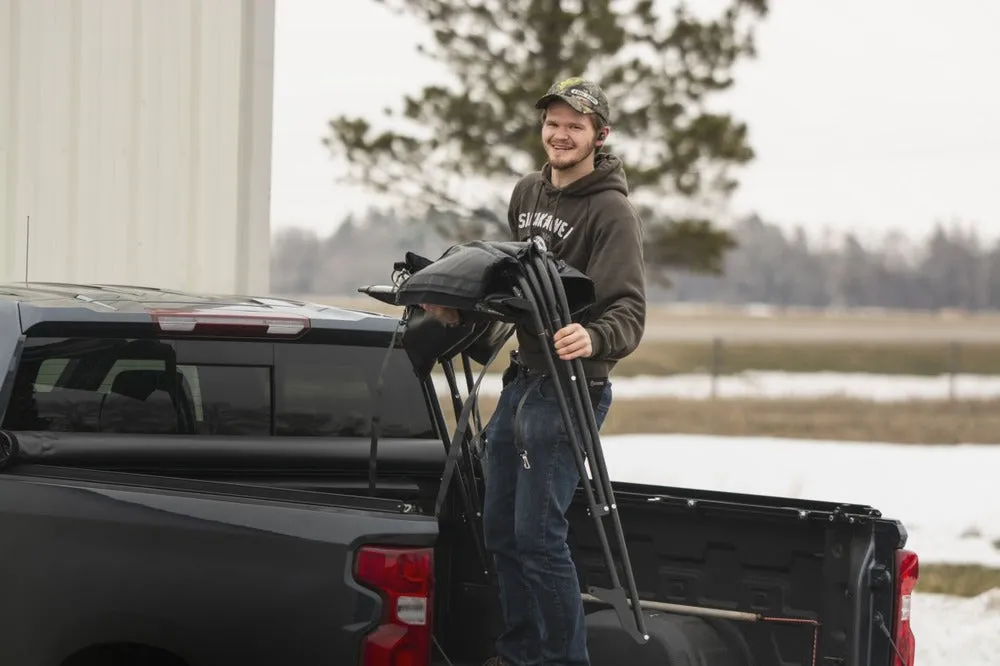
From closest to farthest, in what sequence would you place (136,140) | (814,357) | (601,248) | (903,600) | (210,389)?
(903,600) → (601,248) → (210,389) → (136,140) → (814,357)

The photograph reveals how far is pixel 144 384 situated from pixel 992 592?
6579mm

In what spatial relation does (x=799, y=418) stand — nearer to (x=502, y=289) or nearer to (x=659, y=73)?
(x=659, y=73)

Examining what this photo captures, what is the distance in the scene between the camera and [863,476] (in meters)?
19.2

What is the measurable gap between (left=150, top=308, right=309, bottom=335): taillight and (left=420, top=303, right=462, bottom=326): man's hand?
42cm

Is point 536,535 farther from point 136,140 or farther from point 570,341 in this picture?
point 136,140

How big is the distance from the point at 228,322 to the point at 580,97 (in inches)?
46.5

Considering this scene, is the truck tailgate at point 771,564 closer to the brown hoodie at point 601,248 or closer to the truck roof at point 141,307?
the brown hoodie at point 601,248

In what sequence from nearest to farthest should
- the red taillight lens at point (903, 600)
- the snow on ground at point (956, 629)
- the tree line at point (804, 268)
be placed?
1. the red taillight lens at point (903, 600)
2. the snow on ground at point (956, 629)
3. the tree line at point (804, 268)

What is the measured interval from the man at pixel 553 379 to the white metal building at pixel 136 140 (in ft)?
18.7

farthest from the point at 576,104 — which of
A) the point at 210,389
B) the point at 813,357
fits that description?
the point at 813,357

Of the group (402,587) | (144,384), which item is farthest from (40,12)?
(402,587)

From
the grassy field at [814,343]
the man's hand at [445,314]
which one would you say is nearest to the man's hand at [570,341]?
the man's hand at [445,314]

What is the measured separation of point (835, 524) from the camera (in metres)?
4.11

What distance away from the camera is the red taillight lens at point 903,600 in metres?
4.10
